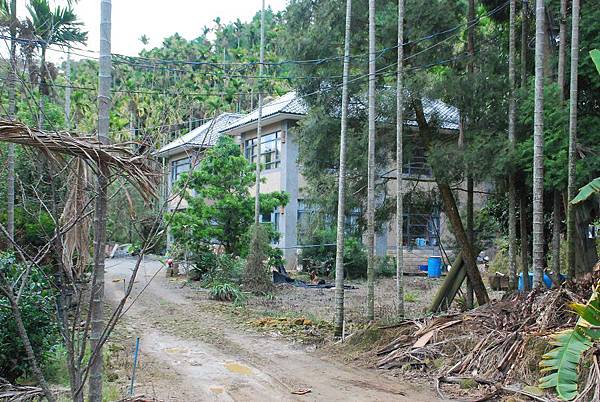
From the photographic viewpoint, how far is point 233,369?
1052cm

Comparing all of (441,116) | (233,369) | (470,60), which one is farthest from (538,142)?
(233,369)

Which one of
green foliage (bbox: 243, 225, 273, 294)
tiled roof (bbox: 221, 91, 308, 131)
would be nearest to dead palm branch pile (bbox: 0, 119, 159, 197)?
green foliage (bbox: 243, 225, 273, 294)

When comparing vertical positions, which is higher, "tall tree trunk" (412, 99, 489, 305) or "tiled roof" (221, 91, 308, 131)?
"tiled roof" (221, 91, 308, 131)

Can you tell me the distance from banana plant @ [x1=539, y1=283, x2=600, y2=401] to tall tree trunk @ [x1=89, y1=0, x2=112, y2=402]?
4692 mm

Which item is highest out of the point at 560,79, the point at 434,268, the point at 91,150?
Result: the point at 560,79

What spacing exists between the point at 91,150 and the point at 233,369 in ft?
23.8

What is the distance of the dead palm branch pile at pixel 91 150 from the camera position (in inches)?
150

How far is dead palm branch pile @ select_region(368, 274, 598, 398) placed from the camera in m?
8.98

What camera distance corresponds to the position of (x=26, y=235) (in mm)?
14039

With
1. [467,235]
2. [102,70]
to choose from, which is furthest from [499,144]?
[102,70]

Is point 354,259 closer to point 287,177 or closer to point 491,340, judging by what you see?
point 287,177

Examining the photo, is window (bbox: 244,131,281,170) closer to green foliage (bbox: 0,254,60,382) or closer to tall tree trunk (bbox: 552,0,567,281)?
tall tree trunk (bbox: 552,0,567,281)

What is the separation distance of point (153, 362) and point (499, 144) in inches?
306

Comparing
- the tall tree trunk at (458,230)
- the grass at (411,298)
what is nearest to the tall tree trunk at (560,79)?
the tall tree trunk at (458,230)
